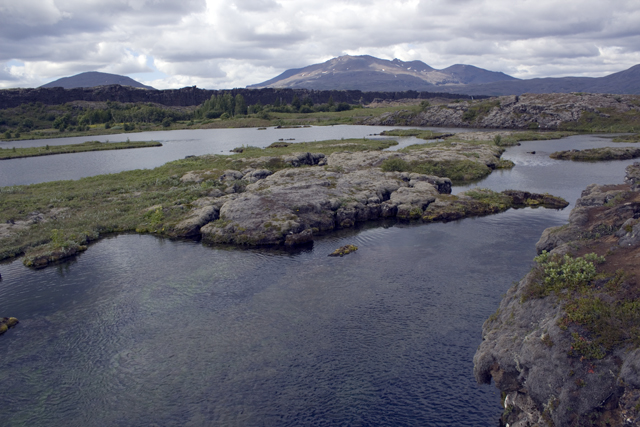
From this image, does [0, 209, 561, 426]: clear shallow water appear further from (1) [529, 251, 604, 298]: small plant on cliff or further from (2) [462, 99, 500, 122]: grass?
(2) [462, 99, 500, 122]: grass

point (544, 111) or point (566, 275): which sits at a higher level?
point (544, 111)

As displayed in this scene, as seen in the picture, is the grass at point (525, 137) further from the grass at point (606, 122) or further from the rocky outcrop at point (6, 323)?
the rocky outcrop at point (6, 323)

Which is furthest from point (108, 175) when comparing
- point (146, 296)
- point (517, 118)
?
point (517, 118)

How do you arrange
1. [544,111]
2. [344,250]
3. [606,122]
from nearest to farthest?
[344,250] < [606,122] < [544,111]

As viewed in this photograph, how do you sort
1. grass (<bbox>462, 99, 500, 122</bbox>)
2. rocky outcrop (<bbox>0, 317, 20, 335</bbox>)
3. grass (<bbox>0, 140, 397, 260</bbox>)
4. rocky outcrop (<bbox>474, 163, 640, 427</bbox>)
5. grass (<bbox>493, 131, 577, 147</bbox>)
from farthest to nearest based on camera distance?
1. grass (<bbox>462, 99, 500, 122</bbox>)
2. grass (<bbox>493, 131, 577, 147</bbox>)
3. grass (<bbox>0, 140, 397, 260</bbox>)
4. rocky outcrop (<bbox>0, 317, 20, 335</bbox>)
5. rocky outcrop (<bbox>474, 163, 640, 427</bbox>)

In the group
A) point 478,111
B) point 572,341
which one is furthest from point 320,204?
point 478,111

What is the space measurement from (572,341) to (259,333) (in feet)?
64.0

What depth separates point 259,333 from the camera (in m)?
29.2

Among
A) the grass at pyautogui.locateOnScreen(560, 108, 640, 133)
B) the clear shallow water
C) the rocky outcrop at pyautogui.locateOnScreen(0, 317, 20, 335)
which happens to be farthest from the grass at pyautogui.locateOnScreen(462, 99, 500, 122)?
the rocky outcrop at pyautogui.locateOnScreen(0, 317, 20, 335)

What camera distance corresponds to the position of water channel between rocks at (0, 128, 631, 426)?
22.3 meters

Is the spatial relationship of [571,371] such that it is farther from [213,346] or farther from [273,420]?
[213,346]

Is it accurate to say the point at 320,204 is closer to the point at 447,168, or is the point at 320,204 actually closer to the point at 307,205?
the point at 307,205

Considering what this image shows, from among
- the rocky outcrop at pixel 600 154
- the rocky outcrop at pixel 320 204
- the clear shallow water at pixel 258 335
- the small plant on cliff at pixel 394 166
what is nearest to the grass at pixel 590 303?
the clear shallow water at pixel 258 335

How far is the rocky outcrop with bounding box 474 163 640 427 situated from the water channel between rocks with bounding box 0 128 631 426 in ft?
9.46
